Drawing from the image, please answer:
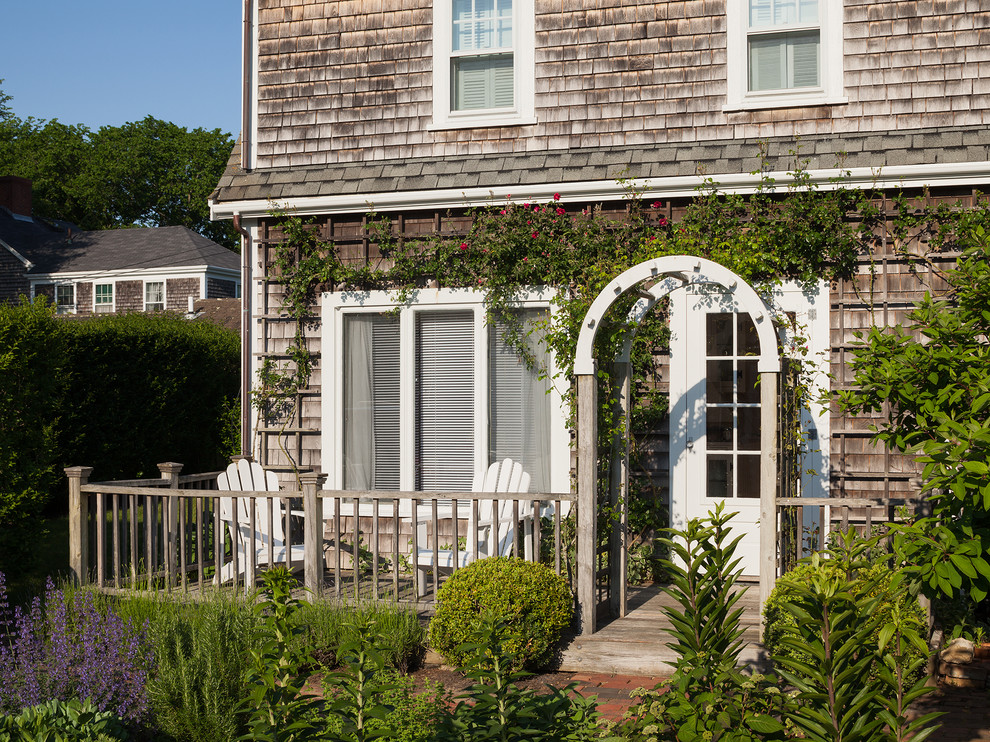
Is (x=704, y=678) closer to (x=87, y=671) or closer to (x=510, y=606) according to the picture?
(x=510, y=606)

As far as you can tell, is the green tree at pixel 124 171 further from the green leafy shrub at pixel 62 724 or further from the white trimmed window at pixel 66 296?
the green leafy shrub at pixel 62 724

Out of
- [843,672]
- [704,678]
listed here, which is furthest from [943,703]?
[843,672]

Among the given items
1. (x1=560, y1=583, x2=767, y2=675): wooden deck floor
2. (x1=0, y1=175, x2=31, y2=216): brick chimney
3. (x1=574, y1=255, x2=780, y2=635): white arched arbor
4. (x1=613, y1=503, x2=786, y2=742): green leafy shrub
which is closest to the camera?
(x1=613, y1=503, x2=786, y2=742): green leafy shrub

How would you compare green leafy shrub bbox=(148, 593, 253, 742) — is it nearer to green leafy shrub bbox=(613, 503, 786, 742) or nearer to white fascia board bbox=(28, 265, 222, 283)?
green leafy shrub bbox=(613, 503, 786, 742)

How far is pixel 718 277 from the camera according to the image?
5844mm

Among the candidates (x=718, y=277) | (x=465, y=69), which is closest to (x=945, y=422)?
(x=718, y=277)

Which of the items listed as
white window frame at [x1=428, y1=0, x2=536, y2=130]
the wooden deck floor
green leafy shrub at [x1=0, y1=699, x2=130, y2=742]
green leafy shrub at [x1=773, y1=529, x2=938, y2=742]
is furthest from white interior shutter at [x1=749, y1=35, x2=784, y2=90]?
green leafy shrub at [x1=0, y1=699, x2=130, y2=742]

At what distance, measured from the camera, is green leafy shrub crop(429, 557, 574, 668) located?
5.36 m

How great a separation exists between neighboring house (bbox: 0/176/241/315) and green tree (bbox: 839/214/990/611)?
2689 cm

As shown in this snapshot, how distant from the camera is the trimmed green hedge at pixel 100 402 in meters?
7.34

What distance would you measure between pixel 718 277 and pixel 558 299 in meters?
1.96

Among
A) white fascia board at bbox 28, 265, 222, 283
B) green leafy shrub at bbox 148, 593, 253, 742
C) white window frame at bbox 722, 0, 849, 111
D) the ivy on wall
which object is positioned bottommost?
green leafy shrub at bbox 148, 593, 253, 742

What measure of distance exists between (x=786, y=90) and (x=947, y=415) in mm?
4599

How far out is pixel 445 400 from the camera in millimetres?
8172
